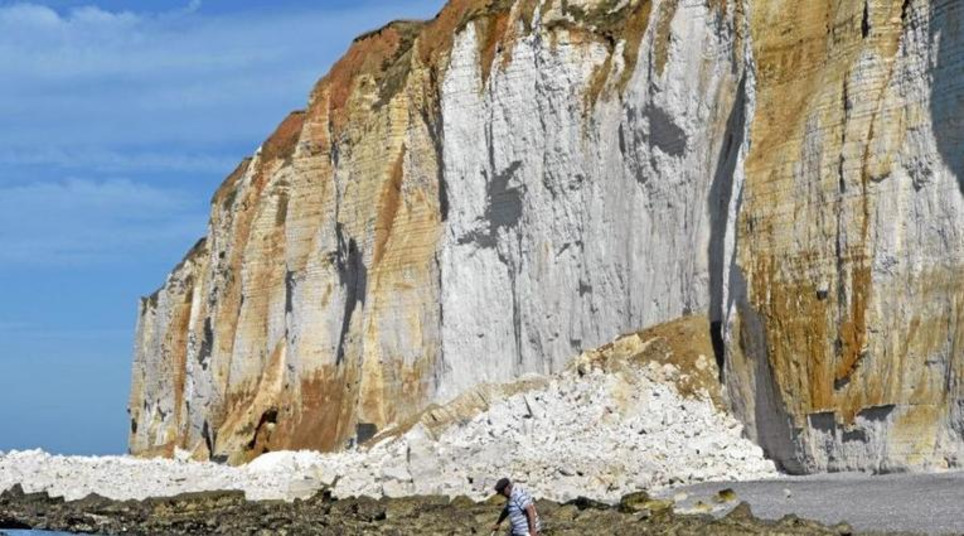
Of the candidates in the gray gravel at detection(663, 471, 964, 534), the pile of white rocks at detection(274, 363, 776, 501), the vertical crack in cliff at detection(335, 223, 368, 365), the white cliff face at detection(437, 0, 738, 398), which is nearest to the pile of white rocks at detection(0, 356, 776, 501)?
the pile of white rocks at detection(274, 363, 776, 501)

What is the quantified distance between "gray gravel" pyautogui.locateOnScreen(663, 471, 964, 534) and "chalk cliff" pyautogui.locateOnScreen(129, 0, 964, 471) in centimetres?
84

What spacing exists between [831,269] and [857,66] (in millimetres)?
2999

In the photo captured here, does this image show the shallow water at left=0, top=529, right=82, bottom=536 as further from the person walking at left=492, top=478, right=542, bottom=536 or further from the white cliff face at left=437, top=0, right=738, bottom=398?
the person walking at left=492, top=478, right=542, bottom=536

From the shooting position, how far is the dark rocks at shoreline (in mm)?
21250

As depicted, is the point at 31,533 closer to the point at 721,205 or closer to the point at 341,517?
the point at 341,517

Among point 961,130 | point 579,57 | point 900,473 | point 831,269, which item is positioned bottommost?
point 900,473

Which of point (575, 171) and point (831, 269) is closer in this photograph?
point (831, 269)

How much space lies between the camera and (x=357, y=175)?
148 feet

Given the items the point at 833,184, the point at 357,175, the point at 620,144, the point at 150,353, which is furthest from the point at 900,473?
the point at 150,353

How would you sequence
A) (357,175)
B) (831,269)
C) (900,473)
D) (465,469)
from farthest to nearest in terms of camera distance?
(357,175) → (465,469) → (831,269) → (900,473)

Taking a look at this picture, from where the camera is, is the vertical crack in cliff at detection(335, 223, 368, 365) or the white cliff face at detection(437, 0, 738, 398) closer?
the white cliff face at detection(437, 0, 738, 398)

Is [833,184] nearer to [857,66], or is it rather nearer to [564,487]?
[857,66]

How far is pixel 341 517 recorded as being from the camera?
1026 inches

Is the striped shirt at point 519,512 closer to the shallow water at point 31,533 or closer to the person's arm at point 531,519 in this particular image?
the person's arm at point 531,519
